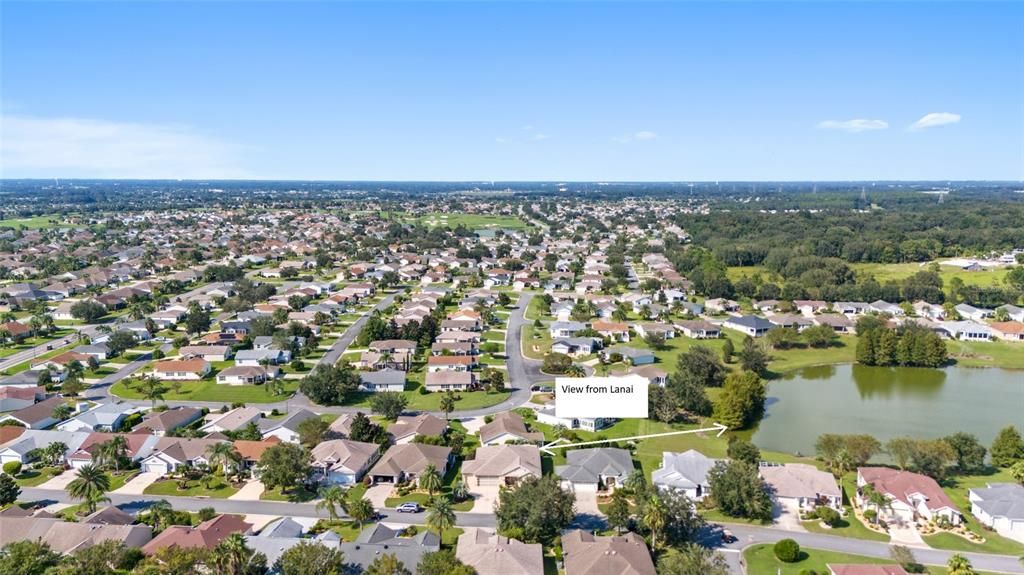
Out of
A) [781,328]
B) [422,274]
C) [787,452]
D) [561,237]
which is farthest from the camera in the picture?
[561,237]

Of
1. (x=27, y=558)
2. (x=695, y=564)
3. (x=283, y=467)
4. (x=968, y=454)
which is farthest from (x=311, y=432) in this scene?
(x=968, y=454)

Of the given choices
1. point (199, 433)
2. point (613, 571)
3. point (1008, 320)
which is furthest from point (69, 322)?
point (1008, 320)

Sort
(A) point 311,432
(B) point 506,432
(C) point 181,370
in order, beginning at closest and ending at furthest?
(A) point 311,432, (B) point 506,432, (C) point 181,370

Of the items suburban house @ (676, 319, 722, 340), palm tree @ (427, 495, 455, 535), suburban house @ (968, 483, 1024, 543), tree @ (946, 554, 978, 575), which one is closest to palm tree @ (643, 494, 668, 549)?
palm tree @ (427, 495, 455, 535)

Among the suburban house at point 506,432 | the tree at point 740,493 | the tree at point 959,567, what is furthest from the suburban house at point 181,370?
the tree at point 959,567

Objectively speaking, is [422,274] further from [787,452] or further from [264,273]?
[787,452]

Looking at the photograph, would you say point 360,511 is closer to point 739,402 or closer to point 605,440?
point 605,440
